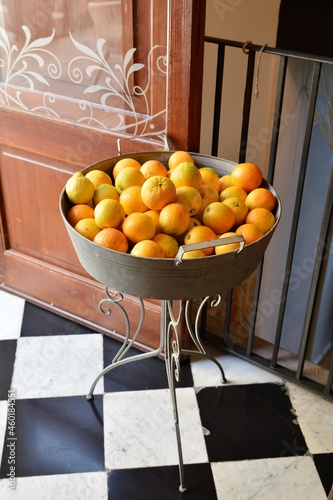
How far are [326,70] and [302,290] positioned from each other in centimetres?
131

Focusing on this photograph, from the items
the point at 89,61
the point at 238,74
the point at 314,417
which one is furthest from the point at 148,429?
the point at 238,74

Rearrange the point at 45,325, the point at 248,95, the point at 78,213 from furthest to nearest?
the point at 45,325 → the point at 248,95 → the point at 78,213

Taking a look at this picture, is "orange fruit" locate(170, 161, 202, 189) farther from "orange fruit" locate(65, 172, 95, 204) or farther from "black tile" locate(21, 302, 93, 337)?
"black tile" locate(21, 302, 93, 337)

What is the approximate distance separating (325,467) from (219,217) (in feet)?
2.90

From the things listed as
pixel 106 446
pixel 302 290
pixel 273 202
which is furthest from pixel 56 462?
pixel 302 290

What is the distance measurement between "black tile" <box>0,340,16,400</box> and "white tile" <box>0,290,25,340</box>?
43mm

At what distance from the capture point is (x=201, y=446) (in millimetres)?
1799

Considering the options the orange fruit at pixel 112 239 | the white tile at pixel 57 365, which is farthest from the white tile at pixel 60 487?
the orange fruit at pixel 112 239

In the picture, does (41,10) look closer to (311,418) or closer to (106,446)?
(106,446)

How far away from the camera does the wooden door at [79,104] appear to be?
1.67 metres

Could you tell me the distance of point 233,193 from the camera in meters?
1.52

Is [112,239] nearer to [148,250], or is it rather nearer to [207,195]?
[148,250]

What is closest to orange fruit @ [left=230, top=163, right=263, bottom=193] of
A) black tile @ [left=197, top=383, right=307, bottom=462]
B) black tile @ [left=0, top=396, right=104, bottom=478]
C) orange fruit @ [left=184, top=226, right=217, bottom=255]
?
orange fruit @ [left=184, top=226, right=217, bottom=255]

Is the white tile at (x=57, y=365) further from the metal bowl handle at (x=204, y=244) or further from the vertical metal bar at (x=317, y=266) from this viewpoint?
the metal bowl handle at (x=204, y=244)
